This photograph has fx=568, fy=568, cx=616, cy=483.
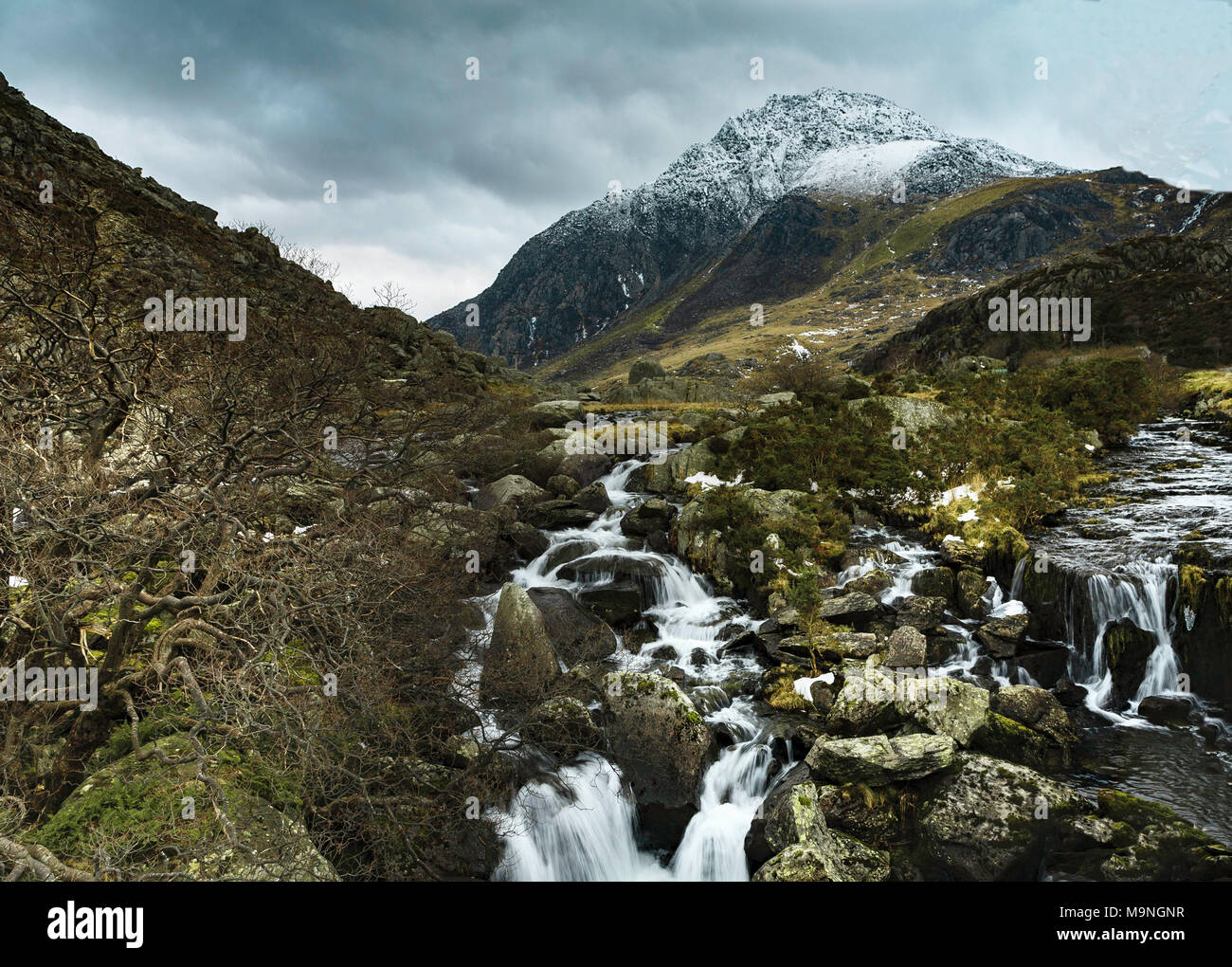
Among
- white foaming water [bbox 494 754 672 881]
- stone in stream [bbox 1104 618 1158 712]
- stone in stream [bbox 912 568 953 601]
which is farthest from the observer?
stone in stream [bbox 912 568 953 601]

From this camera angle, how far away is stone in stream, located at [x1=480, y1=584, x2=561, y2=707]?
12.0m

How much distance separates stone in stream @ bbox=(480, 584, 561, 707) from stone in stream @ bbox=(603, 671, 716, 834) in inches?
66.2

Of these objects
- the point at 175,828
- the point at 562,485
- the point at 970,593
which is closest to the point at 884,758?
the point at 970,593

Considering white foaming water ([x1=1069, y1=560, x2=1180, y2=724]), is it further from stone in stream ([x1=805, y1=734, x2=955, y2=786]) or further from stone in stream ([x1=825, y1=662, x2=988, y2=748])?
stone in stream ([x1=805, y1=734, x2=955, y2=786])

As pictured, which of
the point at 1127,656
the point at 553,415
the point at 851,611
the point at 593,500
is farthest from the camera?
the point at 553,415

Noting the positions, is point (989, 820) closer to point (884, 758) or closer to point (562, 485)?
point (884, 758)

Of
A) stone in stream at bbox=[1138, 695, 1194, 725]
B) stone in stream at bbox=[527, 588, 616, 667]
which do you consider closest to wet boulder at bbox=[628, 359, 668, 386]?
stone in stream at bbox=[527, 588, 616, 667]

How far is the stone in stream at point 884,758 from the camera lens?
9320 mm

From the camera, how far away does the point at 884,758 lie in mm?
9383

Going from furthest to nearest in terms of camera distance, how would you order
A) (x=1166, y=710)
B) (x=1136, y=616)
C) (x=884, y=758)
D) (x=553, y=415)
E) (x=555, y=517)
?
(x=553, y=415) → (x=555, y=517) → (x=1136, y=616) → (x=1166, y=710) → (x=884, y=758)

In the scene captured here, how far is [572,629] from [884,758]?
8.31m
